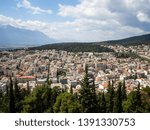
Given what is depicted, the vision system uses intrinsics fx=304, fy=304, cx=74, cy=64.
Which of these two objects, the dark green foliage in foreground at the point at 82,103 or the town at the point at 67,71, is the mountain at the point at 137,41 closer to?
the town at the point at 67,71

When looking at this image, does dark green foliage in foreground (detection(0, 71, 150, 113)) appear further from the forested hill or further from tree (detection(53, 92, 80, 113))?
the forested hill

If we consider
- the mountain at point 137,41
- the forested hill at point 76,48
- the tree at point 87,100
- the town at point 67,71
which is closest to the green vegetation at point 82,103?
the tree at point 87,100

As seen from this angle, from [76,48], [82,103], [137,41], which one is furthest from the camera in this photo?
[137,41]

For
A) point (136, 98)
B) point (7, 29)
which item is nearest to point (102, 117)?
point (136, 98)

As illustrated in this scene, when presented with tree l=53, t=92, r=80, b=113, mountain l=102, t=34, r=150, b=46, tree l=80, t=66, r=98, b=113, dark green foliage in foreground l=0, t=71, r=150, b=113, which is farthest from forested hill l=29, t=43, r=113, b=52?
tree l=80, t=66, r=98, b=113

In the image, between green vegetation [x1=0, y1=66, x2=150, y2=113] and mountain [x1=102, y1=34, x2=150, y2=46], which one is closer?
green vegetation [x1=0, y1=66, x2=150, y2=113]

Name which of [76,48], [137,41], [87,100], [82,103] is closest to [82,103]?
[82,103]

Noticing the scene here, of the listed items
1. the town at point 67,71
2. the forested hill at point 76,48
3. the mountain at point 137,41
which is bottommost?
the town at point 67,71

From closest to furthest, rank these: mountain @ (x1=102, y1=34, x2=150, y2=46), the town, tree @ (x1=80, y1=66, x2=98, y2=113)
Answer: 1. tree @ (x1=80, y1=66, x2=98, y2=113)
2. the town
3. mountain @ (x1=102, y1=34, x2=150, y2=46)

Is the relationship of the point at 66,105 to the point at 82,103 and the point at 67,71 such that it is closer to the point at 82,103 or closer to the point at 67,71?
the point at 82,103

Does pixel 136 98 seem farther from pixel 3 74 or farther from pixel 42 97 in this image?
pixel 3 74

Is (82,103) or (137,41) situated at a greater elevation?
(82,103)
